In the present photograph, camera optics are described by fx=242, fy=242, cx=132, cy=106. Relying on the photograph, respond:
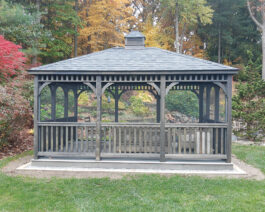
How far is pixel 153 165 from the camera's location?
6.30 metres

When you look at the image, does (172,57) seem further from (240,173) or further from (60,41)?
(60,41)

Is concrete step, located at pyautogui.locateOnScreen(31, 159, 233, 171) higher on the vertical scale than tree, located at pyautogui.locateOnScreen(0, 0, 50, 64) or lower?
lower

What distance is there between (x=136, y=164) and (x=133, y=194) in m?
1.74

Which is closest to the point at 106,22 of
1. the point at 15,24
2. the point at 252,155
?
the point at 15,24

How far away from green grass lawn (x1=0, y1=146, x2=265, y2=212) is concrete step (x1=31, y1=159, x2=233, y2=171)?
27.7 inches

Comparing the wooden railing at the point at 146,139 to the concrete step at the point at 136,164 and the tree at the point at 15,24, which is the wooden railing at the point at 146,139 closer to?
the concrete step at the point at 136,164

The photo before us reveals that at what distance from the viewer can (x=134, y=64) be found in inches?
255

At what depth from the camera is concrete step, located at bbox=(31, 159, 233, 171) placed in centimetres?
621

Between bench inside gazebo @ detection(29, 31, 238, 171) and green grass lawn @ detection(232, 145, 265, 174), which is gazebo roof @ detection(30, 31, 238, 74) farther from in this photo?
green grass lawn @ detection(232, 145, 265, 174)

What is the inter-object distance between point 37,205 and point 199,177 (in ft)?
11.4

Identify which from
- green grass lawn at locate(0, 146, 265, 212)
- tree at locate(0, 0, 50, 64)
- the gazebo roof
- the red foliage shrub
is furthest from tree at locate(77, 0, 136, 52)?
green grass lawn at locate(0, 146, 265, 212)

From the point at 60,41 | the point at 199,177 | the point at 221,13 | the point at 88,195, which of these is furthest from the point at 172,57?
the point at 221,13

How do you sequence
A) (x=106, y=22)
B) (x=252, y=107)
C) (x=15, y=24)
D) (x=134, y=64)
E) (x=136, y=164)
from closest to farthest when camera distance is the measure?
1. (x=136, y=164)
2. (x=134, y=64)
3. (x=252, y=107)
4. (x=15, y=24)
5. (x=106, y=22)

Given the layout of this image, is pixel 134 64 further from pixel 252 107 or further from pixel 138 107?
pixel 138 107
